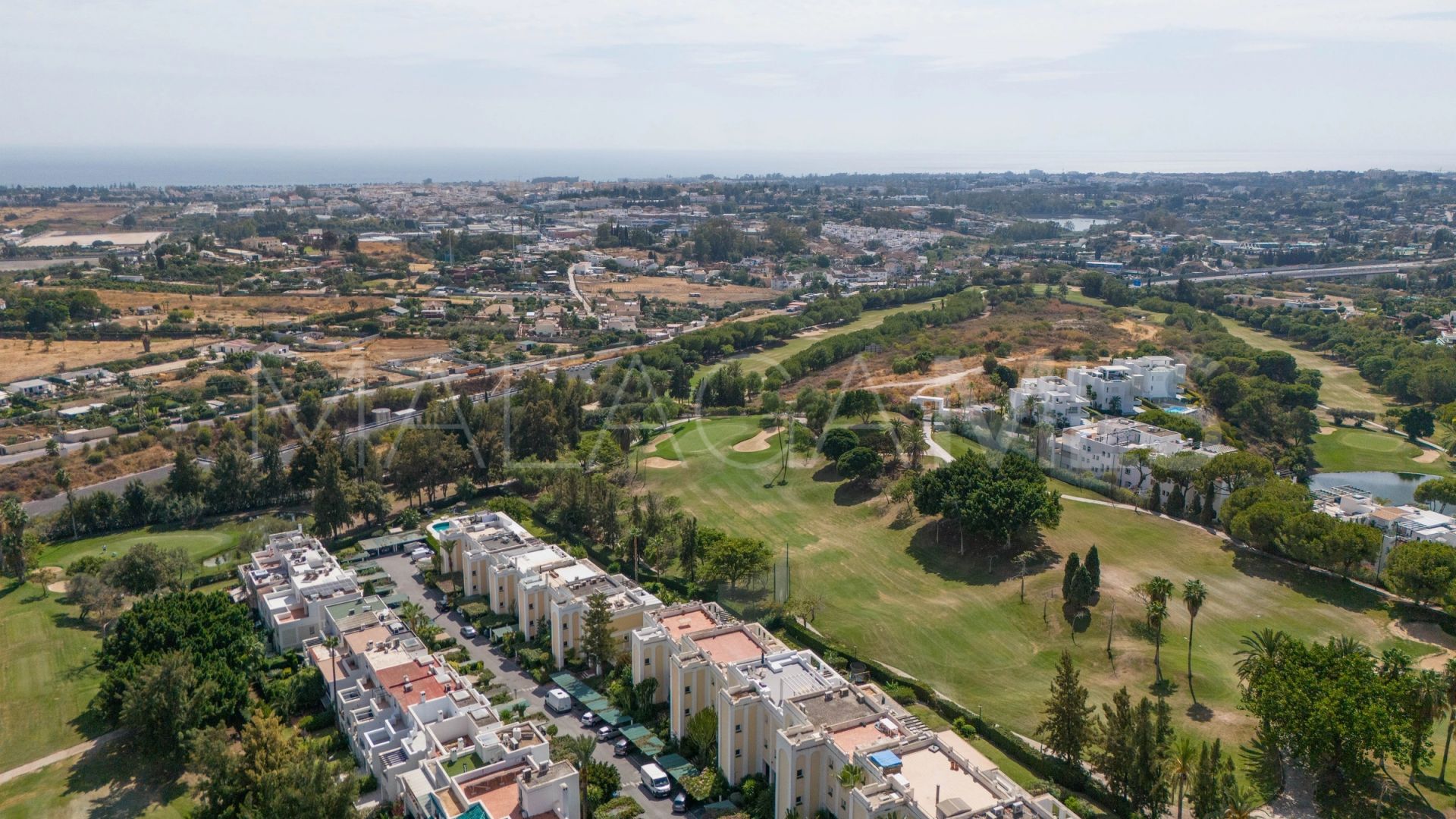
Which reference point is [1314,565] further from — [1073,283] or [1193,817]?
[1073,283]

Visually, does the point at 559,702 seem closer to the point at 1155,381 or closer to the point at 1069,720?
the point at 1069,720

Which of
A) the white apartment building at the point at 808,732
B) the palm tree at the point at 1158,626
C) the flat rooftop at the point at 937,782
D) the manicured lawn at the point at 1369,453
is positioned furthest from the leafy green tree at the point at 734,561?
the manicured lawn at the point at 1369,453

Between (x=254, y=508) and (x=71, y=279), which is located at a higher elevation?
(x=71, y=279)

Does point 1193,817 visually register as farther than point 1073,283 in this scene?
No

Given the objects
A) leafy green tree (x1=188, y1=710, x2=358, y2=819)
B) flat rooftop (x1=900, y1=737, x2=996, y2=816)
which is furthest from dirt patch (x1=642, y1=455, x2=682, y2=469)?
flat rooftop (x1=900, y1=737, x2=996, y2=816)

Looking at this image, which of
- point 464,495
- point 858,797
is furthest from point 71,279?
point 858,797

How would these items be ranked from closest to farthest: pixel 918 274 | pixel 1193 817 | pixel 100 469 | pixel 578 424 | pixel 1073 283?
pixel 1193 817 < pixel 100 469 < pixel 578 424 < pixel 1073 283 < pixel 918 274
